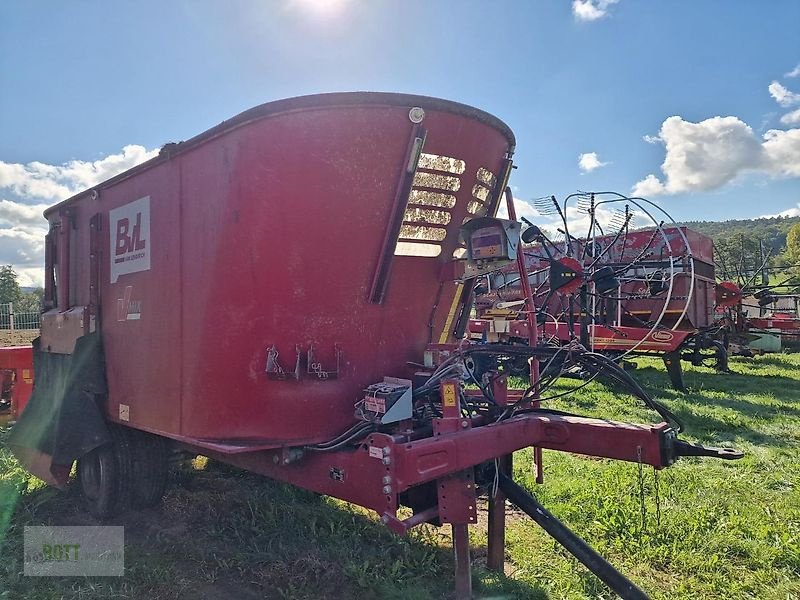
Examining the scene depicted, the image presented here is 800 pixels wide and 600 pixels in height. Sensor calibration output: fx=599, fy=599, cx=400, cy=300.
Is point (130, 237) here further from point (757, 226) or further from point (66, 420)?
point (757, 226)

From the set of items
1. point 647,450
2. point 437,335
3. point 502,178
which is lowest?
point 647,450

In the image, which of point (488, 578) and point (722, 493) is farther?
point (722, 493)

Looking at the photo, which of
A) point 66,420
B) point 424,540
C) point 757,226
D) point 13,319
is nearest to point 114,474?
point 66,420

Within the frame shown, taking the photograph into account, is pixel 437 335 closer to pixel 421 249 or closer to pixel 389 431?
pixel 421 249

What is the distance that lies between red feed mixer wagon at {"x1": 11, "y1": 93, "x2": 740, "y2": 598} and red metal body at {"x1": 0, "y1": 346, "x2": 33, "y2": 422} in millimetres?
2794

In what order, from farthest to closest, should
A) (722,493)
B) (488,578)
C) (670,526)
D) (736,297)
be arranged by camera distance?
(736,297) → (722,493) → (670,526) → (488,578)

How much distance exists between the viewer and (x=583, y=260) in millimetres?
4316

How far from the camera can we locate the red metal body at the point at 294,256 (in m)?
3.08

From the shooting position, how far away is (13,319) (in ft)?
77.0

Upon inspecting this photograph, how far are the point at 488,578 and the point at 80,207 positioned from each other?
4075mm

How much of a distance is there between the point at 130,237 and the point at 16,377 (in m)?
3.06

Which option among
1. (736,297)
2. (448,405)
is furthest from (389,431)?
(736,297)

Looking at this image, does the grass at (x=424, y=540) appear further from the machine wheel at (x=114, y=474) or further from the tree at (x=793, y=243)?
the tree at (x=793, y=243)

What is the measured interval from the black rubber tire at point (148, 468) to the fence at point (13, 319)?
2252 centimetres
